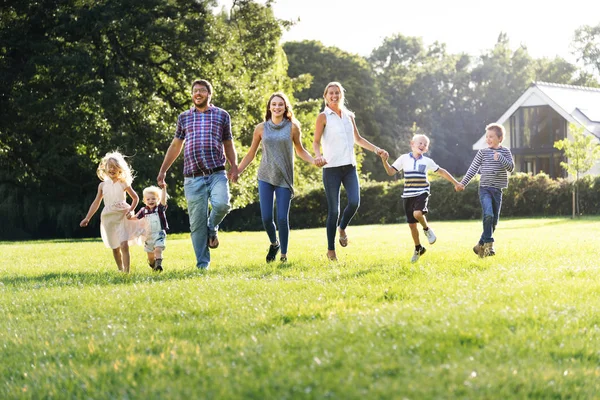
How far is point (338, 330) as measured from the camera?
5.30 m

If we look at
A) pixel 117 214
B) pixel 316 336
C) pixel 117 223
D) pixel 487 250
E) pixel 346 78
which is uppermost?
pixel 346 78

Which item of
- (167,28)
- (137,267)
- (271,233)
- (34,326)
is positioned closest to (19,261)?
(137,267)

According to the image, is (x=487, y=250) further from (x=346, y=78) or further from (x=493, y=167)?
(x=346, y=78)

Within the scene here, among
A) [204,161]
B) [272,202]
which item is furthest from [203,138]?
[272,202]

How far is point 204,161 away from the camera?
10000 mm

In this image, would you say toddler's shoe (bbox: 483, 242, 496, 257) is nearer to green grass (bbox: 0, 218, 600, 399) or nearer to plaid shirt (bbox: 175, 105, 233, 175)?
green grass (bbox: 0, 218, 600, 399)

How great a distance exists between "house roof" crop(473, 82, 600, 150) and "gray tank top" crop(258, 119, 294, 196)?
140 feet

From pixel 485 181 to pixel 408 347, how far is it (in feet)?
21.0

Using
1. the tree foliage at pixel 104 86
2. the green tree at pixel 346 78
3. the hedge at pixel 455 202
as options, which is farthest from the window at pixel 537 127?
the tree foliage at pixel 104 86

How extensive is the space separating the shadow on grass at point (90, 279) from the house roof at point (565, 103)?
43.6m

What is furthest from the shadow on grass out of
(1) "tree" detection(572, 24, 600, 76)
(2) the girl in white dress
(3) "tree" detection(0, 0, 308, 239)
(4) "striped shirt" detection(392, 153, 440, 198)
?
(1) "tree" detection(572, 24, 600, 76)

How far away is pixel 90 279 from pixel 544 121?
47781mm

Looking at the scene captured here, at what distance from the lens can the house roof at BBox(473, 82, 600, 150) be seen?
50656 millimetres

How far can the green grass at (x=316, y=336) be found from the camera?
4.22m
